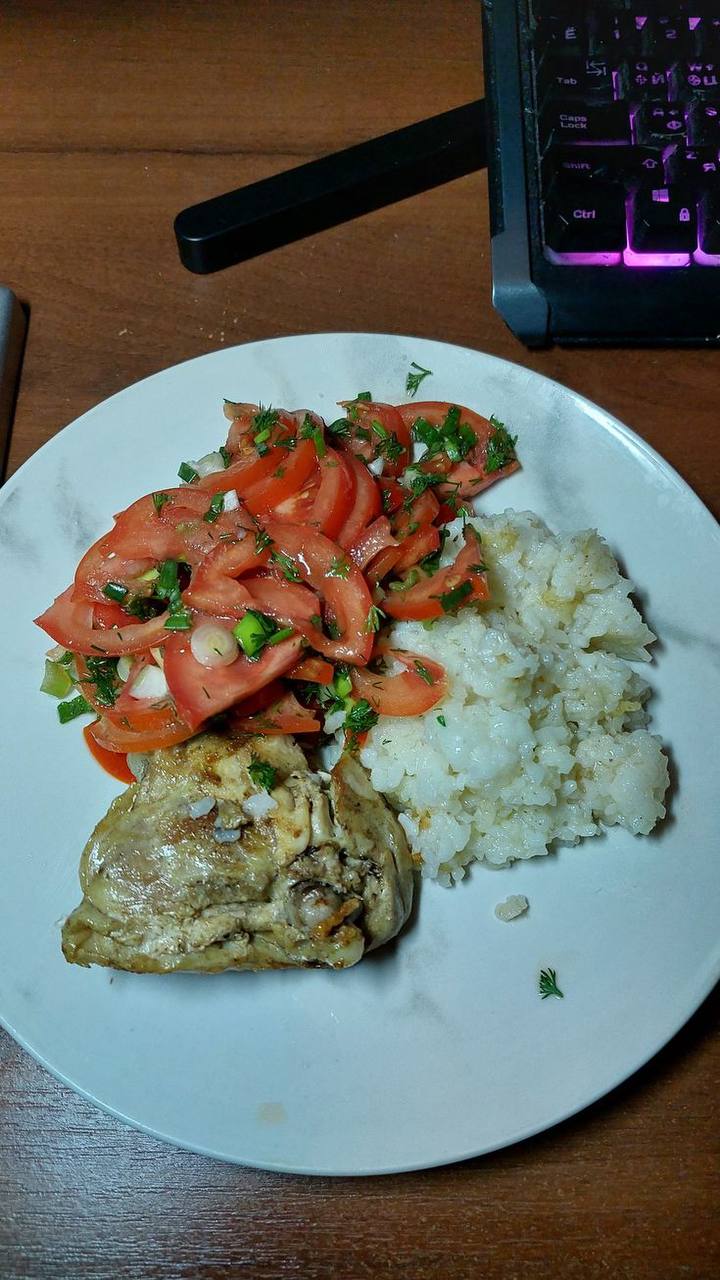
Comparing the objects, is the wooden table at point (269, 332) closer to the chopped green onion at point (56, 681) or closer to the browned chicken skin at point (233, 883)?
the browned chicken skin at point (233, 883)

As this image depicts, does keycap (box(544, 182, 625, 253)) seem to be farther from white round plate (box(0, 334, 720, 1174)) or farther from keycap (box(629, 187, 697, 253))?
white round plate (box(0, 334, 720, 1174))

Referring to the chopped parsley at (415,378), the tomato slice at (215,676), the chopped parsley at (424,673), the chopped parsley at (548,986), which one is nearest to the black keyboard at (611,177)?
the chopped parsley at (415,378)

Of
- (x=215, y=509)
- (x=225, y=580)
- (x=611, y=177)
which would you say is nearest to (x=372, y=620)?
(x=225, y=580)

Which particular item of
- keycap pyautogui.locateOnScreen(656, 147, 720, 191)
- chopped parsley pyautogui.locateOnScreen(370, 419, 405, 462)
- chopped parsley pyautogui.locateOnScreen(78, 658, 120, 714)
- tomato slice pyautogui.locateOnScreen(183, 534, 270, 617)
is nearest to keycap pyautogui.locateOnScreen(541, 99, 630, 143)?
keycap pyautogui.locateOnScreen(656, 147, 720, 191)

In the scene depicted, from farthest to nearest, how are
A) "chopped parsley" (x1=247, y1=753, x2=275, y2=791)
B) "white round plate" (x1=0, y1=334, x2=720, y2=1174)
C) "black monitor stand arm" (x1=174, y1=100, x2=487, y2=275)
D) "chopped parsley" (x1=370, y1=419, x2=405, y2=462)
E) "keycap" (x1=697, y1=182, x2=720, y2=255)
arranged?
"black monitor stand arm" (x1=174, y1=100, x2=487, y2=275), "keycap" (x1=697, y1=182, x2=720, y2=255), "chopped parsley" (x1=370, y1=419, x2=405, y2=462), "chopped parsley" (x1=247, y1=753, x2=275, y2=791), "white round plate" (x1=0, y1=334, x2=720, y2=1174)

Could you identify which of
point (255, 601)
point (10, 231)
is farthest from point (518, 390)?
point (10, 231)

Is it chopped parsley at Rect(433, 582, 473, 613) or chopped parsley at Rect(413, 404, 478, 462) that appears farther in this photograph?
chopped parsley at Rect(413, 404, 478, 462)
